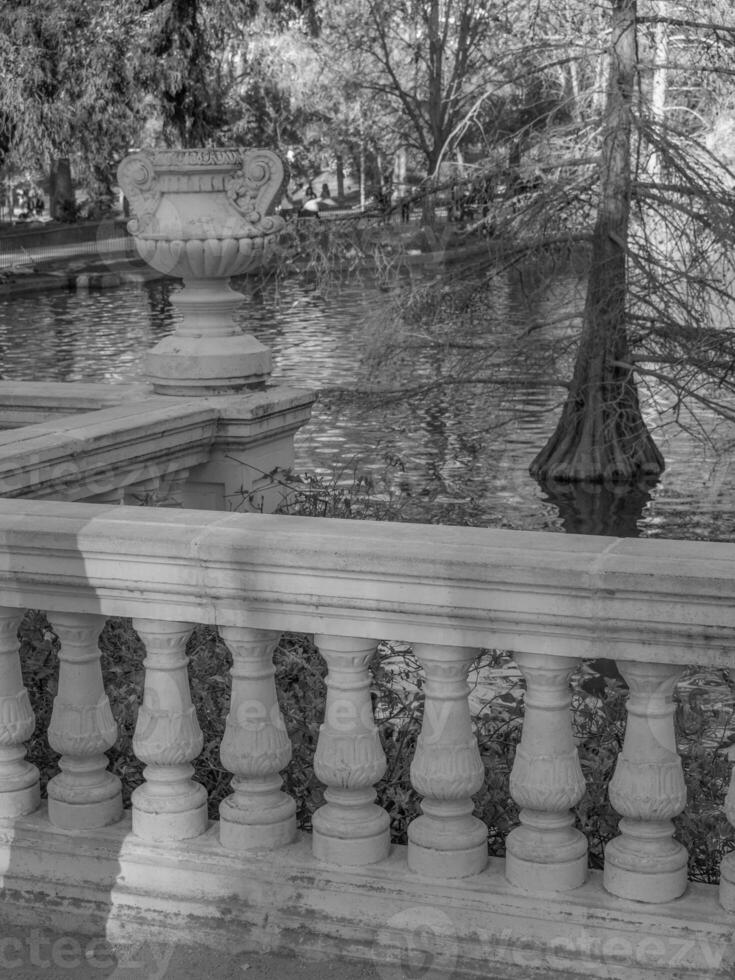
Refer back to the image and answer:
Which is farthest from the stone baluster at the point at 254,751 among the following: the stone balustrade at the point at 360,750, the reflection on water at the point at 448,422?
the reflection on water at the point at 448,422

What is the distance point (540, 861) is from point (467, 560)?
630mm

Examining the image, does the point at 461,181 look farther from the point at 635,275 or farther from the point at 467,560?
the point at 467,560

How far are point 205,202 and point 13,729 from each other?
4.05 metres

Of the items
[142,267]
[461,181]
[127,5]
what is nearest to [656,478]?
[461,181]

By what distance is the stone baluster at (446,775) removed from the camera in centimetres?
265

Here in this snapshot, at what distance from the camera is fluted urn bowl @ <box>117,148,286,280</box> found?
6.45 meters

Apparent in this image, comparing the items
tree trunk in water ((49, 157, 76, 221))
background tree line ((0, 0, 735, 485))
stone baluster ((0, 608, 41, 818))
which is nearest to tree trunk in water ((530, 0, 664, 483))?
background tree line ((0, 0, 735, 485))

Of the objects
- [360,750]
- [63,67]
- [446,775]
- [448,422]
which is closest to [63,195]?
[63,67]

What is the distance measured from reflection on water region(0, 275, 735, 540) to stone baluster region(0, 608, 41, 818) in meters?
5.43

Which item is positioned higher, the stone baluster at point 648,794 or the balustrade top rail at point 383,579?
the balustrade top rail at point 383,579

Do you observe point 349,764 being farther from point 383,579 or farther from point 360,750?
point 383,579

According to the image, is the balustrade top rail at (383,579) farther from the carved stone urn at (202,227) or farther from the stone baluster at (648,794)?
the carved stone urn at (202,227)

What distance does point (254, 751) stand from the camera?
2811 millimetres

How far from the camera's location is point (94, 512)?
2906 mm
